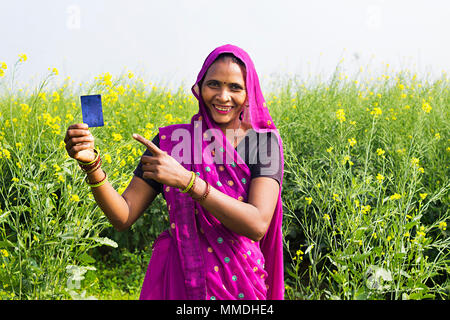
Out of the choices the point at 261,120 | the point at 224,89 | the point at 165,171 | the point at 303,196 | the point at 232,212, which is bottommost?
the point at 303,196

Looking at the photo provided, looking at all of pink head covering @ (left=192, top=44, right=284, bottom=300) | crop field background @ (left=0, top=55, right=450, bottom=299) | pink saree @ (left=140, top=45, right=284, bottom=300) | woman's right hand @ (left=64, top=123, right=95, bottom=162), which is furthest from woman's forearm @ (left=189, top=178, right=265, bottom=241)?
crop field background @ (left=0, top=55, right=450, bottom=299)

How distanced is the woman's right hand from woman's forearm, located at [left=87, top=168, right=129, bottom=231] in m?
0.07

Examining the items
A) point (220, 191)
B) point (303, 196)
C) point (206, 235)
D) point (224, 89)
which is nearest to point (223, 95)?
point (224, 89)

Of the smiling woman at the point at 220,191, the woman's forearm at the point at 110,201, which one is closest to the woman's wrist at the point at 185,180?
the smiling woman at the point at 220,191

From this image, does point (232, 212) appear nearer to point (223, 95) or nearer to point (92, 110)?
point (223, 95)

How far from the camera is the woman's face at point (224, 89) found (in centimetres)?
151

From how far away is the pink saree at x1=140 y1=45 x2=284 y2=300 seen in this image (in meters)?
1.48

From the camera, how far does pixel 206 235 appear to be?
4.89 ft

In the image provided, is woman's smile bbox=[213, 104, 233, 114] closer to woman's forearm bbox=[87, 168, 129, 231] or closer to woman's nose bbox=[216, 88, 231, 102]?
woman's nose bbox=[216, 88, 231, 102]

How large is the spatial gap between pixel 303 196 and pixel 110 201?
205 cm

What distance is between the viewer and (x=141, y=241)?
379 cm

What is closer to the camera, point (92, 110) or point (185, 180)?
point (185, 180)

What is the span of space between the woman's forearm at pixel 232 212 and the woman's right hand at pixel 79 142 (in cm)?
31

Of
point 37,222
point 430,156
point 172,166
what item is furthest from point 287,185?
point 172,166
